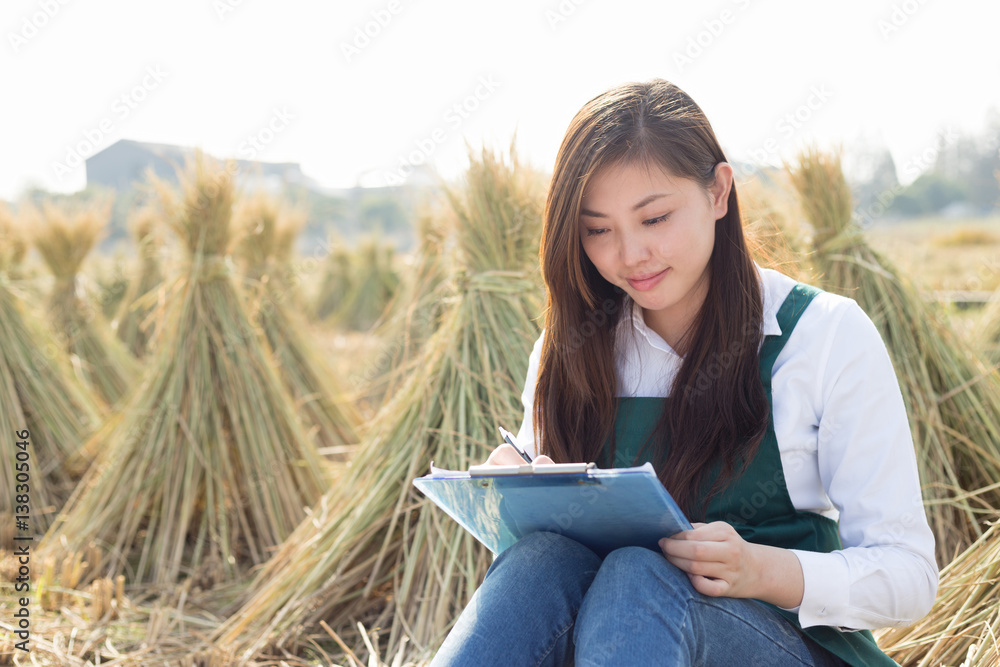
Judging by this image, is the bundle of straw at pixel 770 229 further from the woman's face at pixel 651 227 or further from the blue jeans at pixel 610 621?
the blue jeans at pixel 610 621

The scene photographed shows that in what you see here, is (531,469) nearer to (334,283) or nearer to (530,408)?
(530,408)

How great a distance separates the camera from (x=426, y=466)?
7.16ft

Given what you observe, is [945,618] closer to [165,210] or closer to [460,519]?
[460,519]

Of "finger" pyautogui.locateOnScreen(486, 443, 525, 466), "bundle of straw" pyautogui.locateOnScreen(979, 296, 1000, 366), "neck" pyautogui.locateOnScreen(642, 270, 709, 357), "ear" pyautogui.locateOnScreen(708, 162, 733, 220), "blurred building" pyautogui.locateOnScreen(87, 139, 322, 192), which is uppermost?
"blurred building" pyautogui.locateOnScreen(87, 139, 322, 192)

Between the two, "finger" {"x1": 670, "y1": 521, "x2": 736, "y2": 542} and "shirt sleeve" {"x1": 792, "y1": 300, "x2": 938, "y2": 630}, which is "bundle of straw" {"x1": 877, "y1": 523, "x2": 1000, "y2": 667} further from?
"finger" {"x1": 670, "y1": 521, "x2": 736, "y2": 542}

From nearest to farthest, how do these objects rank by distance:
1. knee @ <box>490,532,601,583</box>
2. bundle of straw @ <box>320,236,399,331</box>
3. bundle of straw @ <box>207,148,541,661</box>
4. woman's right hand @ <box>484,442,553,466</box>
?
knee @ <box>490,532,601,583</box>, woman's right hand @ <box>484,442,553,466</box>, bundle of straw @ <box>207,148,541,661</box>, bundle of straw @ <box>320,236,399,331</box>

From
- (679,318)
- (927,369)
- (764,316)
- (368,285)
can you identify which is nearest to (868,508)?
(764,316)

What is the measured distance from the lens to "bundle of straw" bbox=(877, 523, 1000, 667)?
1.50 meters

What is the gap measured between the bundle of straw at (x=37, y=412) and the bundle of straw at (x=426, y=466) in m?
1.36

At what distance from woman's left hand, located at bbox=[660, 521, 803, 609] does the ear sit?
54 cm

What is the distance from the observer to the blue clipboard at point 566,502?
38.1 inches

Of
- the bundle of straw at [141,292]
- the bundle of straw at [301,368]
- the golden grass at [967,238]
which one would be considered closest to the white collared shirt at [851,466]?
the bundle of straw at [301,368]

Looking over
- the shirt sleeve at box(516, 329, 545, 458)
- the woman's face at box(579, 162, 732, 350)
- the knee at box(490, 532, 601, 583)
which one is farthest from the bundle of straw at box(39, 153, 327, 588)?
the woman's face at box(579, 162, 732, 350)

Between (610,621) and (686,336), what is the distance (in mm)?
536
